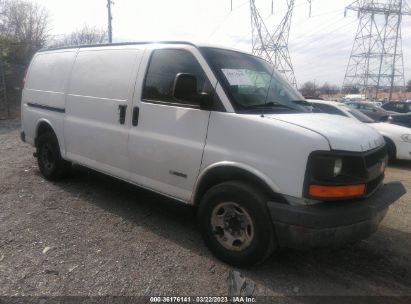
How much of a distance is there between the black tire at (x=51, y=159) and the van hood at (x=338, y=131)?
3.72 metres

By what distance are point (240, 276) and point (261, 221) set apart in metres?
0.58

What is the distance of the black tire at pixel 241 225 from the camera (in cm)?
322

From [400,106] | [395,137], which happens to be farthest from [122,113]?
[400,106]

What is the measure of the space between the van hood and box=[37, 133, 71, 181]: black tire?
372 centimetres

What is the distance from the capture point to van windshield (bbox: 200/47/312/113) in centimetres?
362

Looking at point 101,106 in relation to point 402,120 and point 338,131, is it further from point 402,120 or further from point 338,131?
point 402,120

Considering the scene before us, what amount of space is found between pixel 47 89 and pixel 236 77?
3.45 m

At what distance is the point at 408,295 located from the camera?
3.25 meters

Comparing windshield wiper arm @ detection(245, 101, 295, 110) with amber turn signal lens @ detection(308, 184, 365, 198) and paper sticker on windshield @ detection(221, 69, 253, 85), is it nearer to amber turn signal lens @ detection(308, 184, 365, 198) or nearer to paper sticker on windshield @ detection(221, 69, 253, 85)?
paper sticker on windshield @ detection(221, 69, 253, 85)

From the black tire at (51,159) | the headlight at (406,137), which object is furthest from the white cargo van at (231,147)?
the headlight at (406,137)

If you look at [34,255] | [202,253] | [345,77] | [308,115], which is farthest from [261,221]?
[345,77]

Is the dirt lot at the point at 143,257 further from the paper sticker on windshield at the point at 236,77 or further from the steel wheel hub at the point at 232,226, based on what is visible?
the paper sticker on windshield at the point at 236,77

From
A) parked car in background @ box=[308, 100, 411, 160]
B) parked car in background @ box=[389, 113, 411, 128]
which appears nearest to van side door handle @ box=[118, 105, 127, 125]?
parked car in background @ box=[308, 100, 411, 160]

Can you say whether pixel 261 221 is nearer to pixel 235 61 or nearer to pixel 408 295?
pixel 408 295
